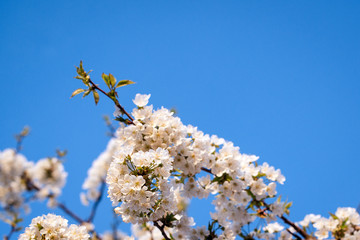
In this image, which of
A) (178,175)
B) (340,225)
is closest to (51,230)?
(178,175)

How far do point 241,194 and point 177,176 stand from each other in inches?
28.6

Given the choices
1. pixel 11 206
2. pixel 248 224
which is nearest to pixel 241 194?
pixel 248 224

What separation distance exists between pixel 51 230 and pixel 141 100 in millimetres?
1544

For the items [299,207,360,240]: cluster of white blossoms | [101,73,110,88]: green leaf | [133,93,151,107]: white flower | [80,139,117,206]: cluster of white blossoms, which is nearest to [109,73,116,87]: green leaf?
[101,73,110,88]: green leaf

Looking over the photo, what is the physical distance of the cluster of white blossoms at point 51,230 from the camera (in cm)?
272

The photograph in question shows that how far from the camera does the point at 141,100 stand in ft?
9.65

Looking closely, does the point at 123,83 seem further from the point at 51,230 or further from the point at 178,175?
the point at 51,230

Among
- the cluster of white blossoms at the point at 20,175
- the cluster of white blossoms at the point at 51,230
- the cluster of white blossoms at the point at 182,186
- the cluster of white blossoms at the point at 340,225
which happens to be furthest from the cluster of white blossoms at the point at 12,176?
the cluster of white blossoms at the point at 340,225

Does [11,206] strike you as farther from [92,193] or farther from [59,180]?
[92,193]

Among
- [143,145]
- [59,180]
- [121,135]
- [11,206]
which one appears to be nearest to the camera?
[143,145]

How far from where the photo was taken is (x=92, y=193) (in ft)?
37.3

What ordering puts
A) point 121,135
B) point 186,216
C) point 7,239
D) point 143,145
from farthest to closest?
point 7,239
point 186,216
point 121,135
point 143,145

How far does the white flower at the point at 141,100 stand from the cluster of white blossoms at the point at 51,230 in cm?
137

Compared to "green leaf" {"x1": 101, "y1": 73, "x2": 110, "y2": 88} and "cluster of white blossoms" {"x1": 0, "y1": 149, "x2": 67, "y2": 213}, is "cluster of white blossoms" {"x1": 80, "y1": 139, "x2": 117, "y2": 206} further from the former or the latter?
"green leaf" {"x1": 101, "y1": 73, "x2": 110, "y2": 88}
